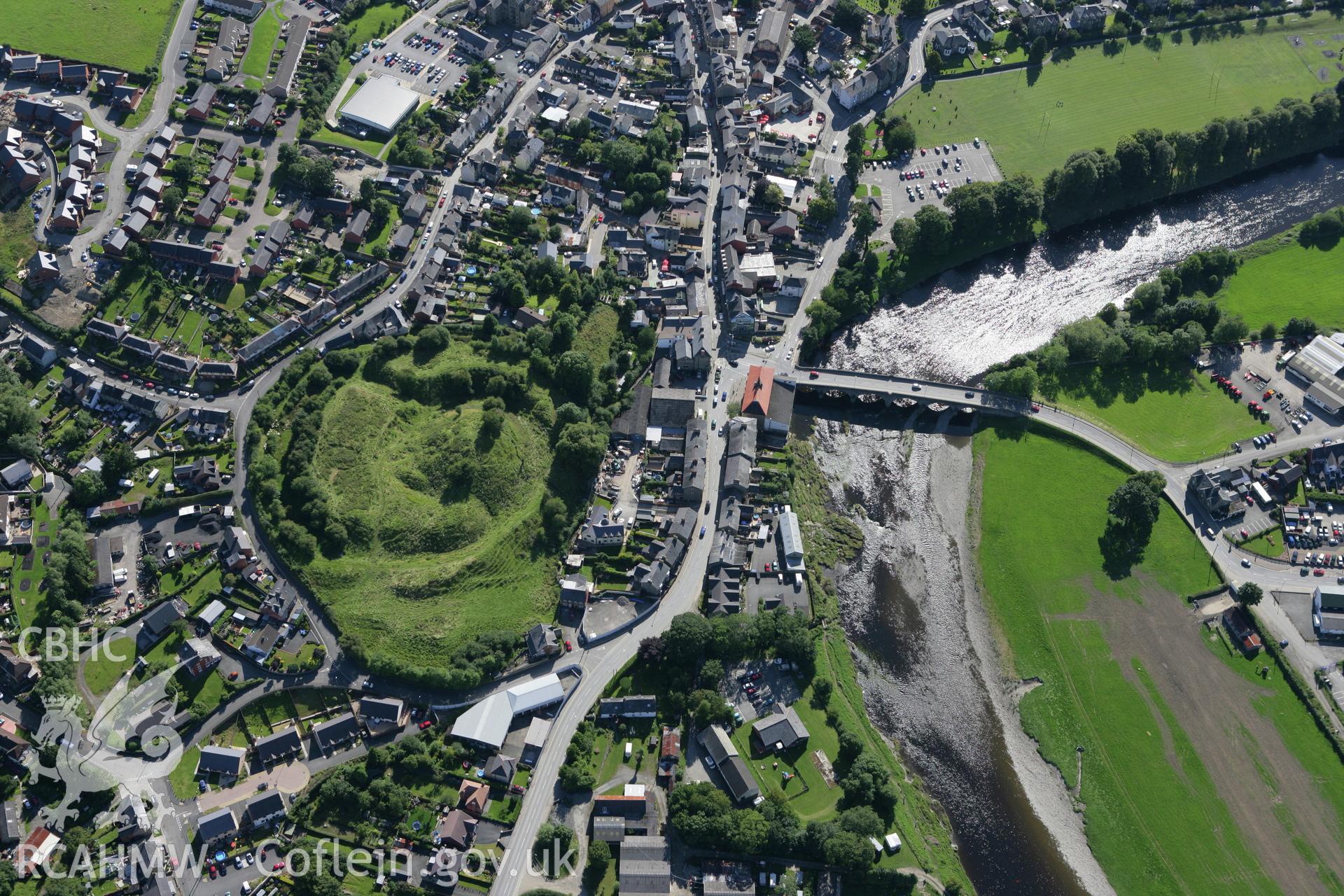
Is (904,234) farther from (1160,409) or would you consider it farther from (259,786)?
(259,786)

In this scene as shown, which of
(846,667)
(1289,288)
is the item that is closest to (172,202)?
(846,667)

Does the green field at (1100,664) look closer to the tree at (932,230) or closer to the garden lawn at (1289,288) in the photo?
the tree at (932,230)

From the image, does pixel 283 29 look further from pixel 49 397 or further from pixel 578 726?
pixel 578 726

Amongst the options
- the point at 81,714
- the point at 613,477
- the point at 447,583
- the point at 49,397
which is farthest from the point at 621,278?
the point at 81,714

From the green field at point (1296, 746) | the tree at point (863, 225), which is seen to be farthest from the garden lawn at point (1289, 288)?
the green field at point (1296, 746)

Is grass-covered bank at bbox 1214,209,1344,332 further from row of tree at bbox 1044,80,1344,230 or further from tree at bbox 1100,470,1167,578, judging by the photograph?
tree at bbox 1100,470,1167,578

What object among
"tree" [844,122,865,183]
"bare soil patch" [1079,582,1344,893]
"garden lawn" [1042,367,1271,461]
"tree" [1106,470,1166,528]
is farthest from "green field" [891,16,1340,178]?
"bare soil patch" [1079,582,1344,893]
